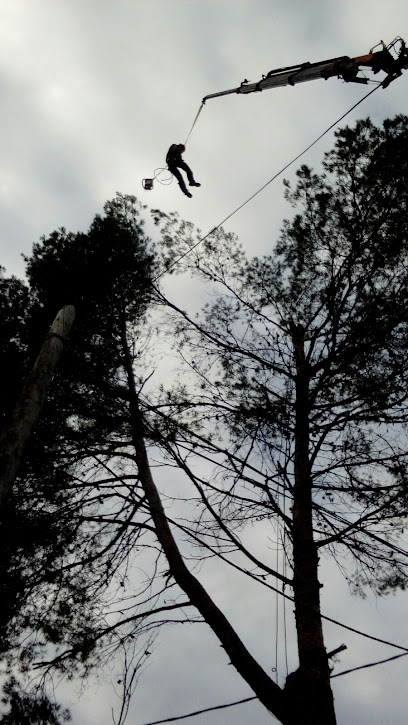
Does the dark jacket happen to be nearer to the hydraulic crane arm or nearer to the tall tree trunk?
the hydraulic crane arm

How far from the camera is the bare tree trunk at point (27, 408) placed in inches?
157

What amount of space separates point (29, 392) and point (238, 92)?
6.19 m

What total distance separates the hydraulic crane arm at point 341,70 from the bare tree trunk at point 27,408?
4832 mm

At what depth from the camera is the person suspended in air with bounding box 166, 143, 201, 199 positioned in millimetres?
7391

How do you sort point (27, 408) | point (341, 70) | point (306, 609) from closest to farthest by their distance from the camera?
point (27, 408)
point (306, 609)
point (341, 70)

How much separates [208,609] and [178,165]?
5834mm

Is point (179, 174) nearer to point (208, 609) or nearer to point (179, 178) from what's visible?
point (179, 178)

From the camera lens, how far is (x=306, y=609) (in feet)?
15.4

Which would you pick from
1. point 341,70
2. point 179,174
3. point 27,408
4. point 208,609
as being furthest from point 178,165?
point 208,609

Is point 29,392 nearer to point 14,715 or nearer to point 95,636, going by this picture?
point 95,636

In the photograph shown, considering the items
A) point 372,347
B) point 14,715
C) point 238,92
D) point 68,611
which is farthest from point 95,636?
point 238,92

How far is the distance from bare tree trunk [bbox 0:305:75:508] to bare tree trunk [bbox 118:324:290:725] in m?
0.87

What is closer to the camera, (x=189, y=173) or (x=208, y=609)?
(x=208, y=609)

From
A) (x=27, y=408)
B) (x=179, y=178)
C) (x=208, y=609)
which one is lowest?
(x=208, y=609)
